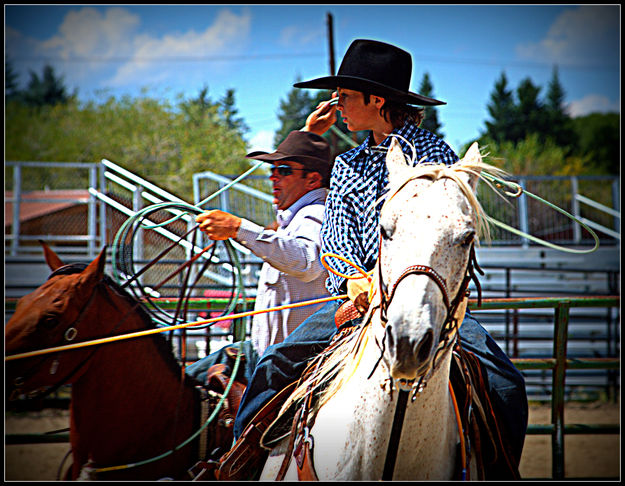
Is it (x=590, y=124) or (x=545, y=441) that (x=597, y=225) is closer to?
(x=545, y=441)

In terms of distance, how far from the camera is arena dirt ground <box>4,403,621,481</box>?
5178mm

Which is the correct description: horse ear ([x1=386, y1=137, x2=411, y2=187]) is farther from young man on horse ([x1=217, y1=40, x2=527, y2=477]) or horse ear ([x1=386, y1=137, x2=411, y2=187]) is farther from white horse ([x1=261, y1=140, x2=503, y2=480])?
young man on horse ([x1=217, y1=40, x2=527, y2=477])

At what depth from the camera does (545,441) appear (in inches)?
264

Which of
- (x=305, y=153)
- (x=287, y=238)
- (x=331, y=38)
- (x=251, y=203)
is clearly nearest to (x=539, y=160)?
(x=331, y=38)

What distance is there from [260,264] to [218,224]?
5130 millimetres

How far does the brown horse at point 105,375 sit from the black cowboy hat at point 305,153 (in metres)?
1.02

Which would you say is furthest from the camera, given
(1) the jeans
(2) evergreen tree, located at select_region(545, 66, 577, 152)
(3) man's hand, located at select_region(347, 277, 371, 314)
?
(2) evergreen tree, located at select_region(545, 66, 577, 152)

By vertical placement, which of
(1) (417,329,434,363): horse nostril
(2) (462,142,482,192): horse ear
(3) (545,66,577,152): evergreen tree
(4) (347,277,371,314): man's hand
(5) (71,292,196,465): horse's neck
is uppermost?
(3) (545,66,577,152): evergreen tree

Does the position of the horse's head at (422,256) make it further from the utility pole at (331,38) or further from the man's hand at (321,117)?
the utility pole at (331,38)

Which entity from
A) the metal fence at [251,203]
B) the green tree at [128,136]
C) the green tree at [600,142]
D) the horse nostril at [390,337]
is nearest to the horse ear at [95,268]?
the horse nostril at [390,337]

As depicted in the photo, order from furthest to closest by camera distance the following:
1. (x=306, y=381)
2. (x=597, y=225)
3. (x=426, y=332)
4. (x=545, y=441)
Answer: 1. (x=597, y=225)
2. (x=545, y=441)
3. (x=306, y=381)
4. (x=426, y=332)

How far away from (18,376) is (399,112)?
1.91m

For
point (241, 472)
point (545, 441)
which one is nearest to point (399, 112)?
point (241, 472)

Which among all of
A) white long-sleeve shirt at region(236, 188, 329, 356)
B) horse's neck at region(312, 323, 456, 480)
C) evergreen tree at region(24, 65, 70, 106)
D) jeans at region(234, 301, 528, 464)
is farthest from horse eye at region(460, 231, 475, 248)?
evergreen tree at region(24, 65, 70, 106)
